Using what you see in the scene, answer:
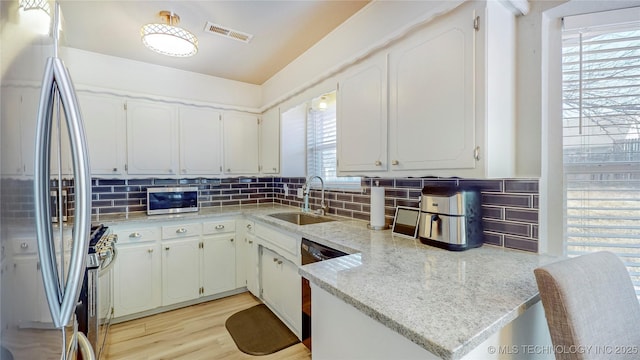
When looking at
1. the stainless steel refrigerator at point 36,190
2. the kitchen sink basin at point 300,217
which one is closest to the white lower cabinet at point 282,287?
the kitchen sink basin at point 300,217

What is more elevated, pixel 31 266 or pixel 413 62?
pixel 413 62

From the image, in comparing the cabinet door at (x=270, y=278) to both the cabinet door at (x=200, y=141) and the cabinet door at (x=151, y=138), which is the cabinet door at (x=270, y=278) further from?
the cabinet door at (x=151, y=138)

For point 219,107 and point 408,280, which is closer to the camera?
point 408,280

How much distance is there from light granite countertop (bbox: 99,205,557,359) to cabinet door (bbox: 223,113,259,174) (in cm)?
208

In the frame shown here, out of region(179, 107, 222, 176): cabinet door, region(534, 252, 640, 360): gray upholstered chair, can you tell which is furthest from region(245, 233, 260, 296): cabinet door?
region(534, 252, 640, 360): gray upholstered chair

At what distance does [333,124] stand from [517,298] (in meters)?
2.11

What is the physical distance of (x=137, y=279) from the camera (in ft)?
7.84

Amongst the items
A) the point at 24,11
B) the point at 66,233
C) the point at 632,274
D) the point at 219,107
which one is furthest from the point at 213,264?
the point at 632,274

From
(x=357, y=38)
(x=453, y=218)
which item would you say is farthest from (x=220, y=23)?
(x=453, y=218)

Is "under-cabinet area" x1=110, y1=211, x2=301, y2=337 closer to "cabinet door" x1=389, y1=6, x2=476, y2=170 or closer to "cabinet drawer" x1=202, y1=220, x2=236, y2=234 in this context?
"cabinet drawer" x1=202, y1=220, x2=236, y2=234

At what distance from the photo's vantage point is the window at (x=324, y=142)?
2660 mm

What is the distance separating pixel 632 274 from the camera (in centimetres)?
117

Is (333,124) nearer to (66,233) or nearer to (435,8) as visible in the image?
(435,8)

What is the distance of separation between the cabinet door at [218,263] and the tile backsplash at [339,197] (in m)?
0.65
